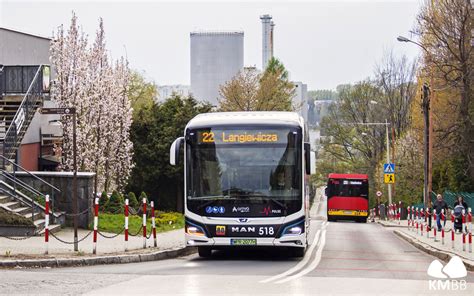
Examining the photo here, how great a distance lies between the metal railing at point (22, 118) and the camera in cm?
2958

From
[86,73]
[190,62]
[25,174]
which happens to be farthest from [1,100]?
[190,62]

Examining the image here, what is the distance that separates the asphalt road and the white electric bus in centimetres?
67

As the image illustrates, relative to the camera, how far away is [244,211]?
740 inches

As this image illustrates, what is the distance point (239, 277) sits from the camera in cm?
1515

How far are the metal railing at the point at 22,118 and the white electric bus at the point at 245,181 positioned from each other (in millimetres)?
11962

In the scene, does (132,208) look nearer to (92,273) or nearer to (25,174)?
(25,174)

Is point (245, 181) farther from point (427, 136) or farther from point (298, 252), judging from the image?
point (427, 136)

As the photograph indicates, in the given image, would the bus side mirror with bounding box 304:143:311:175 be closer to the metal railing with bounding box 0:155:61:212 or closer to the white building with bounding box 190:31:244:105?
the metal railing with bounding box 0:155:61:212

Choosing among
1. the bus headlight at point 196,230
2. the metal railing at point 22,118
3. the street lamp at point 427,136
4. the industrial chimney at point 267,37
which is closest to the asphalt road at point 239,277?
the bus headlight at point 196,230

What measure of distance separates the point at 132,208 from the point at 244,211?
57.5 feet

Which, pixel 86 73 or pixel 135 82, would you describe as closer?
pixel 86 73

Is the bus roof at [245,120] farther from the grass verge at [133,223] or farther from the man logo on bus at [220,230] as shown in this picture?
the grass verge at [133,223]

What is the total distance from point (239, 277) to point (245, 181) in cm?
409

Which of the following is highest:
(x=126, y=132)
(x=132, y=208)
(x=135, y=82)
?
(x=135, y=82)
